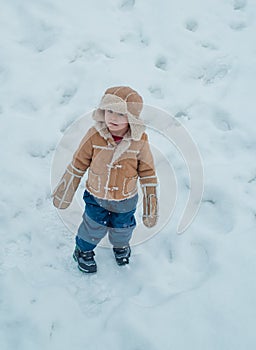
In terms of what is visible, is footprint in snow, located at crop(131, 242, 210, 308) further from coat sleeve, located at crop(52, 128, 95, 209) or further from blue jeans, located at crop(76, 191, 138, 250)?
coat sleeve, located at crop(52, 128, 95, 209)

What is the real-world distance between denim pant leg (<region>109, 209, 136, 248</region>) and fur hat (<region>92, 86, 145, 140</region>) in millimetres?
459

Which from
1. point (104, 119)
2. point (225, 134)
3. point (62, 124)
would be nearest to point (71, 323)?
point (104, 119)

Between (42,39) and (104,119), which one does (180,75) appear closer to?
(42,39)

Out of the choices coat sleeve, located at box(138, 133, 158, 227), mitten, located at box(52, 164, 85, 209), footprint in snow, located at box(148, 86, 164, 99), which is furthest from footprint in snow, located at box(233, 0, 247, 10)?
mitten, located at box(52, 164, 85, 209)

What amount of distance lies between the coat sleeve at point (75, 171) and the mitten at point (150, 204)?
0.99 ft

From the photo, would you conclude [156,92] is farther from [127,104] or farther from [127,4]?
[127,104]

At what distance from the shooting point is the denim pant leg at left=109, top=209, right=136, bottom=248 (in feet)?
6.86

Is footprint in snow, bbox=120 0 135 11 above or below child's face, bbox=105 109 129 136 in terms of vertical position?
below

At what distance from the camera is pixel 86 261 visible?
218 centimetres

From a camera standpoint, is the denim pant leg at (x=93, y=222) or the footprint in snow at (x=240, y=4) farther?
the footprint in snow at (x=240, y=4)

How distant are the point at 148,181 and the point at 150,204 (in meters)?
0.12

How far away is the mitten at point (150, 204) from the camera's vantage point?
2011 millimetres

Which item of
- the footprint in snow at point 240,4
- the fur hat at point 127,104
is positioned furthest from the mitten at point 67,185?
the footprint in snow at point 240,4

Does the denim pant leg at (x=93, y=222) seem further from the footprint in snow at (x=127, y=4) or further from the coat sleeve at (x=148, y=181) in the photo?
the footprint in snow at (x=127, y=4)
